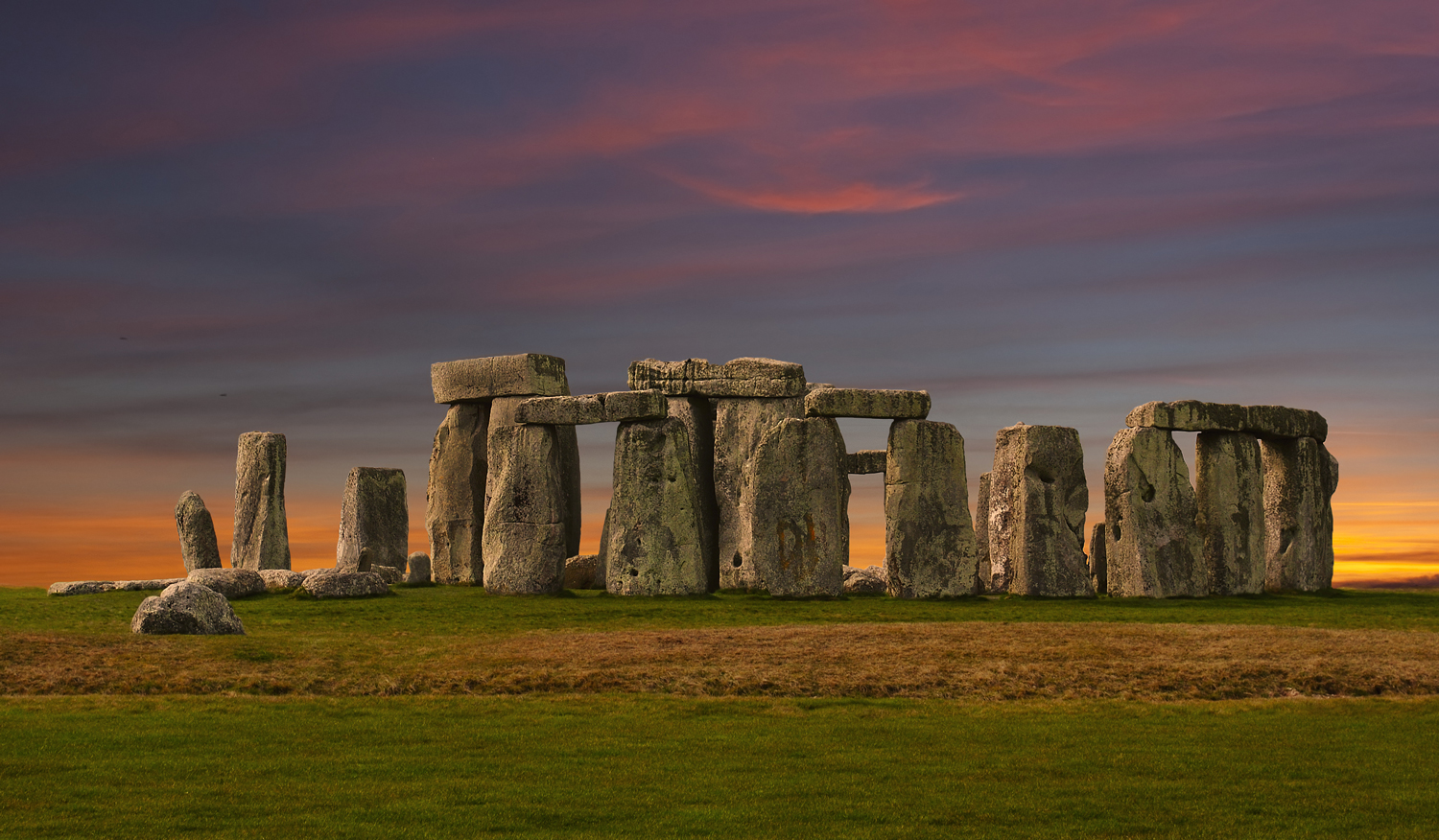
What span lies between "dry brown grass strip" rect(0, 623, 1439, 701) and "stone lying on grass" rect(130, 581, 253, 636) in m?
0.83

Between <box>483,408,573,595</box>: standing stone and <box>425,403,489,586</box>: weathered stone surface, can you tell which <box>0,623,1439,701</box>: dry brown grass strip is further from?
<box>425,403,489,586</box>: weathered stone surface

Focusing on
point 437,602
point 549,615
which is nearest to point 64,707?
point 549,615

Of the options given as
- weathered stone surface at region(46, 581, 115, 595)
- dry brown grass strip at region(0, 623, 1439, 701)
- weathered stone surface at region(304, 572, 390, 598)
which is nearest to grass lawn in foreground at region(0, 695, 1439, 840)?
dry brown grass strip at region(0, 623, 1439, 701)

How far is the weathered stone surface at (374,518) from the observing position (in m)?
28.3

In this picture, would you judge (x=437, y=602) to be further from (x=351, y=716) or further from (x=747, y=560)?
(x=351, y=716)

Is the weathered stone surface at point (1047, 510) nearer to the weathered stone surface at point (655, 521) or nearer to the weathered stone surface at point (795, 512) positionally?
the weathered stone surface at point (795, 512)

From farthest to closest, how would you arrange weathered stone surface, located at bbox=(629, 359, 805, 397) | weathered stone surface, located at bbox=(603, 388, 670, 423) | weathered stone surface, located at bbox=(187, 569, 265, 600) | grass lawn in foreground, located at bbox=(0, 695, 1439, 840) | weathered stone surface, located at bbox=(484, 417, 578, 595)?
1. weathered stone surface, located at bbox=(629, 359, 805, 397)
2. weathered stone surface, located at bbox=(484, 417, 578, 595)
3. weathered stone surface, located at bbox=(603, 388, 670, 423)
4. weathered stone surface, located at bbox=(187, 569, 265, 600)
5. grass lawn in foreground, located at bbox=(0, 695, 1439, 840)

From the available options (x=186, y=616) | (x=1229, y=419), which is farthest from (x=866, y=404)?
(x=186, y=616)

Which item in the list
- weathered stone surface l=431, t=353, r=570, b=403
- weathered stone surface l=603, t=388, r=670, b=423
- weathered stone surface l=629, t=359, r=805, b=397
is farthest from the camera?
weathered stone surface l=431, t=353, r=570, b=403

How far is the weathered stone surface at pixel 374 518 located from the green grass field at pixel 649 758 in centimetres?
1216

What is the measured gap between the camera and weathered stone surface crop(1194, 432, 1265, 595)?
80.7 ft

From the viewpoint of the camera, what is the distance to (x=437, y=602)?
2188 cm

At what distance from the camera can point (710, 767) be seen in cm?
988

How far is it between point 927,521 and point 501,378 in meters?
9.45
